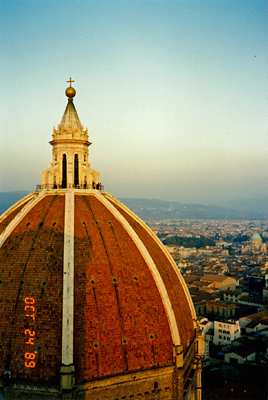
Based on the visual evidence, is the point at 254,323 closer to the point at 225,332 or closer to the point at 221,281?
the point at 225,332

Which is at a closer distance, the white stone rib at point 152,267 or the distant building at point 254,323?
the white stone rib at point 152,267

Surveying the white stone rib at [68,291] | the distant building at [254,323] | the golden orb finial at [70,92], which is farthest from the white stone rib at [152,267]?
the distant building at [254,323]

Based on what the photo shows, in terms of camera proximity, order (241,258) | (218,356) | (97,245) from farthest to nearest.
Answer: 1. (241,258)
2. (218,356)
3. (97,245)

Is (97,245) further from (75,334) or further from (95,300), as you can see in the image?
(75,334)

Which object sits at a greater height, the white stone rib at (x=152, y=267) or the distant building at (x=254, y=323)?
the white stone rib at (x=152, y=267)

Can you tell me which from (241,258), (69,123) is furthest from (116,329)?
(241,258)

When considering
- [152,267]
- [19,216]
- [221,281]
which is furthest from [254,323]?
[19,216]

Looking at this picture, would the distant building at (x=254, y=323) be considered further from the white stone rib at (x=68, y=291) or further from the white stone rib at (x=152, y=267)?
the white stone rib at (x=68, y=291)
